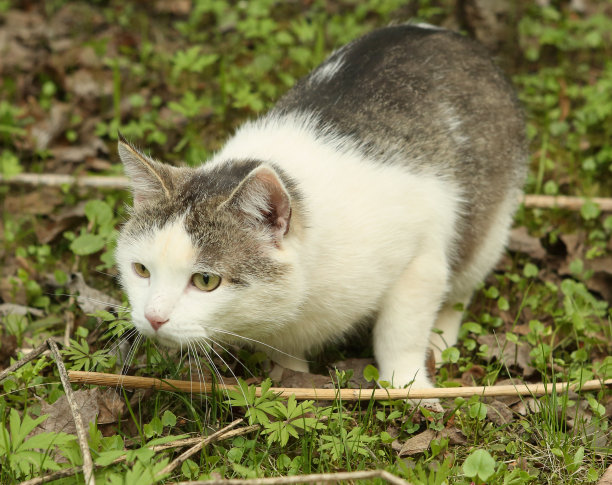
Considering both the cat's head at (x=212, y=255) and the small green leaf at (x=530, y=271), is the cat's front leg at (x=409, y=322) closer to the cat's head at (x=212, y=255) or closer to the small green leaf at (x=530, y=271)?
the cat's head at (x=212, y=255)

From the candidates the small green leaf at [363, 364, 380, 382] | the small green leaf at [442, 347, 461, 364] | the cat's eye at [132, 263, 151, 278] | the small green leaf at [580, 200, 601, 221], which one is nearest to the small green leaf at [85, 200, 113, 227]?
the cat's eye at [132, 263, 151, 278]

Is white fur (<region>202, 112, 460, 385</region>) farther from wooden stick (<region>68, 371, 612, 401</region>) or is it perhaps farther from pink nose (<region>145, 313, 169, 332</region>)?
pink nose (<region>145, 313, 169, 332</region>)

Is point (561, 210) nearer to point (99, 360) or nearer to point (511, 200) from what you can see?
point (511, 200)

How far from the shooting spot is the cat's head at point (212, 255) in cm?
287

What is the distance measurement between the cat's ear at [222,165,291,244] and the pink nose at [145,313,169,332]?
1.74 feet

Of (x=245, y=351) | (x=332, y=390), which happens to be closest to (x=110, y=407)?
(x=245, y=351)

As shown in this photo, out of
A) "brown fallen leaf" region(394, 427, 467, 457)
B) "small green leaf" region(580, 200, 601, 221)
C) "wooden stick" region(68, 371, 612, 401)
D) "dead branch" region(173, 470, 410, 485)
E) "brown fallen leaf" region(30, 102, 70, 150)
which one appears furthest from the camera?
"brown fallen leaf" region(30, 102, 70, 150)

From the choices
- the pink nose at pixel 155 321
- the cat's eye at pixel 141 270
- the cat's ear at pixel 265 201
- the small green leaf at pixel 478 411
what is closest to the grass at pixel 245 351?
the small green leaf at pixel 478 411

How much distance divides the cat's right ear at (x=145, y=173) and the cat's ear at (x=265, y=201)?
36 cm

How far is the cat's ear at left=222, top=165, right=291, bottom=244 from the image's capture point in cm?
282

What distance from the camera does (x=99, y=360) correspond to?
327 cm

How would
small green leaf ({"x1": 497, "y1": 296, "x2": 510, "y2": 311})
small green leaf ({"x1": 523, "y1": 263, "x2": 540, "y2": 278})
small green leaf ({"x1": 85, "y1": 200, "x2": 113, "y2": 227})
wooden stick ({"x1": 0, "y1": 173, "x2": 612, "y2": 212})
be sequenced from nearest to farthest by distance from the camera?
1. small green leaf ({"x1": 497, "y1": 296, "x2": 510, "y2": 311})
2. small green leaf ({"x1": 523, "y1": 263, "x2": 540, "y2": 278})
3. small green leaf ({"x1": 85, "y1": 200, "x2": 113, "y2": 227})
4. wooden stick ({"x1": 0, "y1": 173, "x2": 612, "y2": 212})

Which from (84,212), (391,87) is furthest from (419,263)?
(84,212)

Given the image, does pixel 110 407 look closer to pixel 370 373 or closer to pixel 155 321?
pixel 155 321
